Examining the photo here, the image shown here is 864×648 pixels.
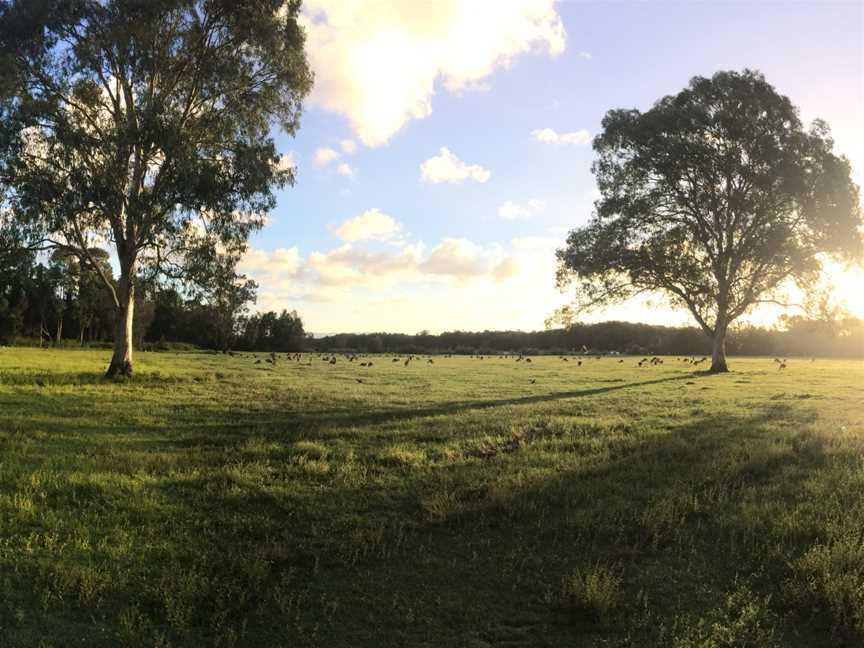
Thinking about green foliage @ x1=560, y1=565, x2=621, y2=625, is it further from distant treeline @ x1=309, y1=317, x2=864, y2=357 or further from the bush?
distant treeline @ x1=309, y1=317, x2=864, y2=357

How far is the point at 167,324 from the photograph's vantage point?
396ft

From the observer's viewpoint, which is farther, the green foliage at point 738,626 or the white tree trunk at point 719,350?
the white tree trunk at point 719,350

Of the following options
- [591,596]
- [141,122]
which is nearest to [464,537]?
[591,596]

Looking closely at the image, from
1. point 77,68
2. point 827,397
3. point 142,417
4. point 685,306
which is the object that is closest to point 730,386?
point 827,397

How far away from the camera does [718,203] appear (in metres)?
38.0

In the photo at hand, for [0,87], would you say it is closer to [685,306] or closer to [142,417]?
[142,417]

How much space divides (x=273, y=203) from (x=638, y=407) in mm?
18299

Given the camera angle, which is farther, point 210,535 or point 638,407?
point 638,407

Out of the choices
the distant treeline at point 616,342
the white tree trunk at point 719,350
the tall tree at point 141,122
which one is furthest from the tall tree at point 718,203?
the distant treeline at point 616,342

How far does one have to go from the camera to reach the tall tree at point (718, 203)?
117 ft

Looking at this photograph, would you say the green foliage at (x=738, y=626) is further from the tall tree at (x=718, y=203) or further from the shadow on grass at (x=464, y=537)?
the tall tree at (x=718, y=203)

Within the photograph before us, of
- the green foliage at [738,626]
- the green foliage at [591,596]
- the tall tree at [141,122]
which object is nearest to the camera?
the green foliage at [738,626]

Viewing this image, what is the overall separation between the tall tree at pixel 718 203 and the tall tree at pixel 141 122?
21.3 m

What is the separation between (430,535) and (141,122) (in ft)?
76.4
